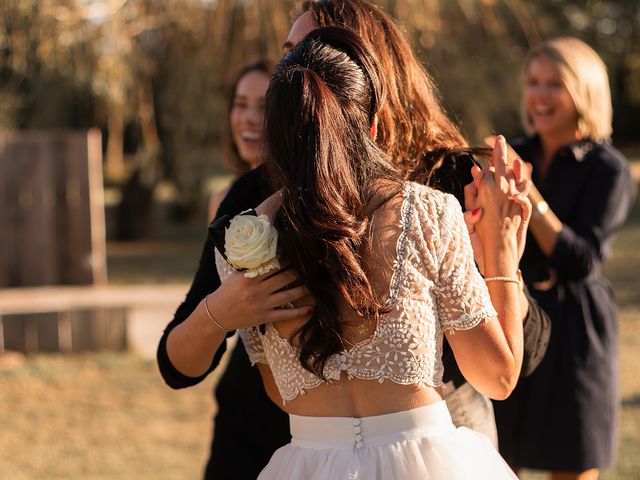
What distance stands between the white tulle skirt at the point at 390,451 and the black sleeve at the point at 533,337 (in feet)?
1.25

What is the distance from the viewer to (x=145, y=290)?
8.46 metres

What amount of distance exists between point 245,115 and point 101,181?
5.65m

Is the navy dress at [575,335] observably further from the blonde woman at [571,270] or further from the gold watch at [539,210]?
the gold watch at [539,210]

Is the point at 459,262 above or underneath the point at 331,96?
underneath

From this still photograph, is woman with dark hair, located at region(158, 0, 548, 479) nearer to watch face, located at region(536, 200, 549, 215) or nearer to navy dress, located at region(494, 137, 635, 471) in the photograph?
watch face, located at region(536, 200, 549, 215)

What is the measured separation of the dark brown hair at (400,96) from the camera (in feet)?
6.77

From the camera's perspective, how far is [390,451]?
196 cm

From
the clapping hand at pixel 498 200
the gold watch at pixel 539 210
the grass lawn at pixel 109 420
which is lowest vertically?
the grass lawn at pixel 109 420

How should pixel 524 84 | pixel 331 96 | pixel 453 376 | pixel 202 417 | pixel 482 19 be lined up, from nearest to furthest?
1. pixel 331 96
2. pixel 453 376
3. pixel 524 84
4. pixel 202 417
5. pixel 482 19

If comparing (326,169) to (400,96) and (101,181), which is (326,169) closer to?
(400,96)

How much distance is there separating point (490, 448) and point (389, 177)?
620 millimetres

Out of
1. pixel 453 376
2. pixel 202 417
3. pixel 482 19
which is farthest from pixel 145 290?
pixel 453 376

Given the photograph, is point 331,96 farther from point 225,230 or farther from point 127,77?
point 127,77

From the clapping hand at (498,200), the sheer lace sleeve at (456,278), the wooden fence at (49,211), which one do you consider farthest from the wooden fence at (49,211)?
the sheer lace sleeve at (456,278)
